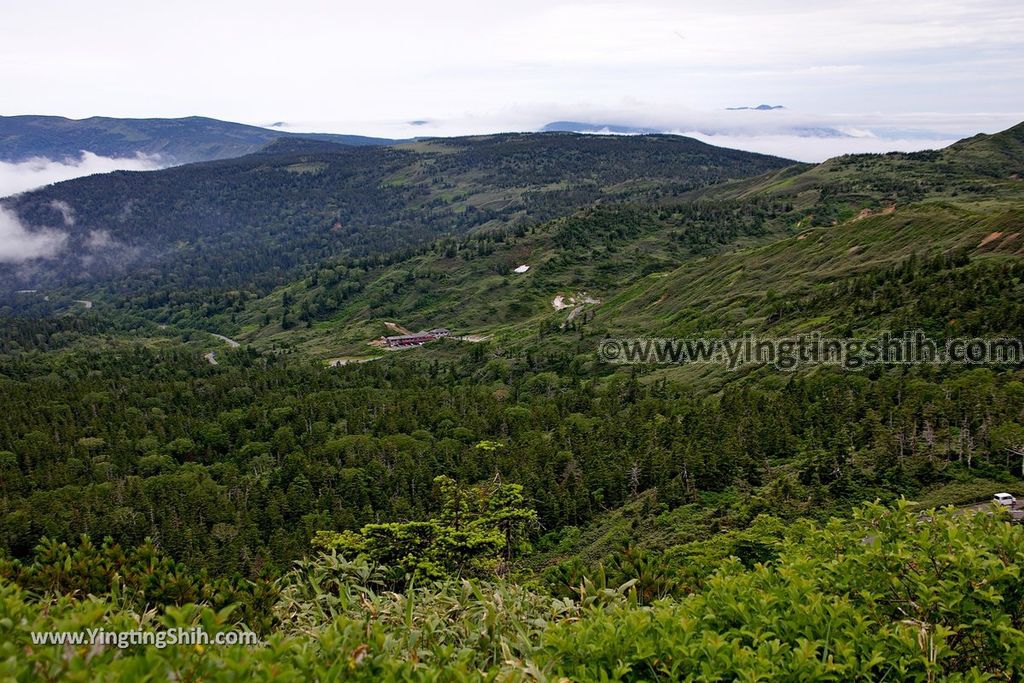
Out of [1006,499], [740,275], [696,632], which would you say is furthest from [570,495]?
[740,275]

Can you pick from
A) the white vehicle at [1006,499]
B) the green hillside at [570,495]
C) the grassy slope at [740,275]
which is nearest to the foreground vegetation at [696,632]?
the green hillside at [570,495]

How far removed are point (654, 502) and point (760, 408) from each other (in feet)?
67.4

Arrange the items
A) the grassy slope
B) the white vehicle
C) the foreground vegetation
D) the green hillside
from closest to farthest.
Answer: the foreground vegetation → the green hillside → the white vehicle → the grassy slope

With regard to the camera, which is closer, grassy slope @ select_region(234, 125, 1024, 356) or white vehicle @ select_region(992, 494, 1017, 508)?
white vehicle @ select_region(992, 494, 1017, 508)

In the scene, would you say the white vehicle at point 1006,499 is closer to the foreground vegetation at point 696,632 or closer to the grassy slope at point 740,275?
the foreground vegetation at point 696,632

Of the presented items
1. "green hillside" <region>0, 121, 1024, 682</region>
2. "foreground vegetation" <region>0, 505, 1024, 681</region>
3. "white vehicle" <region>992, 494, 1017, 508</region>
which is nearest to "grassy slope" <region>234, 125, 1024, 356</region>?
"green hillside" <region>0, 121, 1024, 682</region>

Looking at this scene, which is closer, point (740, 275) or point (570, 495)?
point (570, 495)

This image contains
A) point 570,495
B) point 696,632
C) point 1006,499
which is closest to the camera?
point 696,632

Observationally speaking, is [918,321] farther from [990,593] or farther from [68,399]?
[68,399]

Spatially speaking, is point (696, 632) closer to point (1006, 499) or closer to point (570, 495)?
point (1006, 499)

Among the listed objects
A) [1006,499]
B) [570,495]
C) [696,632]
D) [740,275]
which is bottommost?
[570,495]

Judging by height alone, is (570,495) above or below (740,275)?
below

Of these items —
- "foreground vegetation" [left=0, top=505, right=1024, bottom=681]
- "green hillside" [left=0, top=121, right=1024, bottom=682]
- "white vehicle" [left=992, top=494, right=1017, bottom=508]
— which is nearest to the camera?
"foreground vegetation" [left=0, top=505, right=1024, bottom=681]

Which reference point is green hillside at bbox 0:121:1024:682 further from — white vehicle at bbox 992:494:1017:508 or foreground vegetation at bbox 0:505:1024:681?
white vehicle at bbox 992:494:1017:508
